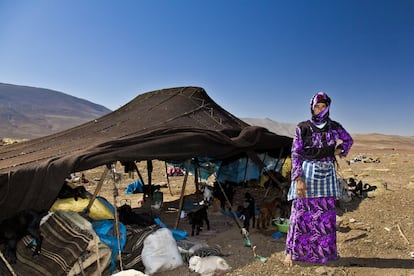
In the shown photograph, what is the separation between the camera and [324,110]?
15.6 feet

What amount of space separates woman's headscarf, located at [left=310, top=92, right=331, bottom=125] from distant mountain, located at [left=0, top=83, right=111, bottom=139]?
73.1 metres

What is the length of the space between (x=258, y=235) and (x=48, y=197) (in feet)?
13.0

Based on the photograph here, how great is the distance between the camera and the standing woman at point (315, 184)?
4797 millimetres

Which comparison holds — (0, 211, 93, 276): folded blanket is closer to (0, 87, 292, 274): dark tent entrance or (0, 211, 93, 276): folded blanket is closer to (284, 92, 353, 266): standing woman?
(0, 87, 292, 274): dark tent entrance

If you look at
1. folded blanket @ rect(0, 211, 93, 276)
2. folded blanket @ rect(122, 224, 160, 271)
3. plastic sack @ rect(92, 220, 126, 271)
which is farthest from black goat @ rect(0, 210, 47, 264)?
folded blanket @ rect(122, 224, 160, 271)

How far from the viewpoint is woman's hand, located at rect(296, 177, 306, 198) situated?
4816 millimetres

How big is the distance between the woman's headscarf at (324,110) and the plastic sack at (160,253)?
2739 millimetres

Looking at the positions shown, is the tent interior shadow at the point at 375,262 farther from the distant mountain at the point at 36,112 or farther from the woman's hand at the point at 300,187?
the distant mountain at the point at 36,112

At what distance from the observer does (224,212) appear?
8625 mm

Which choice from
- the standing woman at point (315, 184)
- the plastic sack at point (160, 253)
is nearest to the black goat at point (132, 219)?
the plastic sack at point (160, 253)

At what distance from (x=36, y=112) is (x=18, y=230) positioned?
5101 inches

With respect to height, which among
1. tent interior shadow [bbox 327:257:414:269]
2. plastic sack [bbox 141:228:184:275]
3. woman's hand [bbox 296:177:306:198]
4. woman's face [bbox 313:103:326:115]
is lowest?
tent interior shadow [bbox 327:257:414:269]

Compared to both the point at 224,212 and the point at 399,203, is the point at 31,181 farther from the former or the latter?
the point at 399,203

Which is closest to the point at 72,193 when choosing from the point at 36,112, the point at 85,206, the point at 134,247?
the point at 85,206
